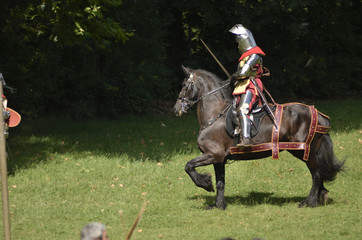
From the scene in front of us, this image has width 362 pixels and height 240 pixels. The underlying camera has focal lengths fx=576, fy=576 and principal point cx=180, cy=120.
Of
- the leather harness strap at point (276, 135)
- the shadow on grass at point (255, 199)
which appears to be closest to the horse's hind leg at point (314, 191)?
the shadow on grass at point (255, 199)

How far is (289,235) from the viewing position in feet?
30.9

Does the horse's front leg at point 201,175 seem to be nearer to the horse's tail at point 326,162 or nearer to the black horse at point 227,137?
the black horse at point 227,137

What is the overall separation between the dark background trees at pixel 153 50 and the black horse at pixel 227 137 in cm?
660

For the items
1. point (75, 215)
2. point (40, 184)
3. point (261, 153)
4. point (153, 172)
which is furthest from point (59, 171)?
point (261, 153)

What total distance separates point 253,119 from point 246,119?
0.96ft

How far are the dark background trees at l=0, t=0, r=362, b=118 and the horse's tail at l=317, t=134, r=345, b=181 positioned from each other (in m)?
8.38

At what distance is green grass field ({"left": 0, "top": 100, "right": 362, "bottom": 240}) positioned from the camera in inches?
398

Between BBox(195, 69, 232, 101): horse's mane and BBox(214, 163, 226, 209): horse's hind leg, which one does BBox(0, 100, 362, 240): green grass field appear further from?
BBox(195, 69, 232, 101): horse's mane

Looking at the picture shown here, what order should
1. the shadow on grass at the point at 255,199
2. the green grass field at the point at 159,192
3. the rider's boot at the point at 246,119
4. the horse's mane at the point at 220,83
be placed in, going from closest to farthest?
1. the green grass field at the point at 159,192
2. the rider's boot at the point at 246,119
3. the horse's mane at the point at 220,83
4. the shadow on grass at the point at 255,199

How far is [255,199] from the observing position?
12328 millimetres

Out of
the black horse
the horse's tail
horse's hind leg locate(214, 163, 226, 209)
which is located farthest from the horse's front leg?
the horse's tail

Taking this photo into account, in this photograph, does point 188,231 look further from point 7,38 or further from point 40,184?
point 7,38

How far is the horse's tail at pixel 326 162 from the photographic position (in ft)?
37.2

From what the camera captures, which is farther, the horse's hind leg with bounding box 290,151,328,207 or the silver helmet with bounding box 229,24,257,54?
the horse's hind leg with bounding box 290,151,328,207
